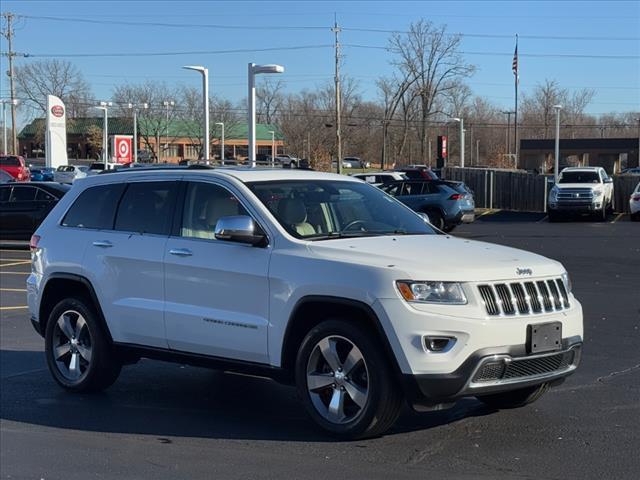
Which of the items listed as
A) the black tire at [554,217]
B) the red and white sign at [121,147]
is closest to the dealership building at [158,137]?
the red and white sign at [121,147]

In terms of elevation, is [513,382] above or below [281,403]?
above

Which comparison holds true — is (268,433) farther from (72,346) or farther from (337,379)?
(72,346)

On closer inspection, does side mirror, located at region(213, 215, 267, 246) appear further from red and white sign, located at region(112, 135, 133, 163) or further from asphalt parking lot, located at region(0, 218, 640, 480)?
red and white sign, located at region(112, 135, 133, 163)

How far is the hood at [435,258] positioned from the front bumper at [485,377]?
498 mm

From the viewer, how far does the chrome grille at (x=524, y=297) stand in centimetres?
540

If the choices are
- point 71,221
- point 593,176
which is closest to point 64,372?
point 71,221

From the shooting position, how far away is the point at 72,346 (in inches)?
291

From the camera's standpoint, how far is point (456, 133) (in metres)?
100

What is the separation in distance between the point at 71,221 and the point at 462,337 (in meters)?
3.94

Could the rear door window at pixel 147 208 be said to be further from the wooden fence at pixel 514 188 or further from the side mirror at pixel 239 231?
the wooden fence at pixel 514 188

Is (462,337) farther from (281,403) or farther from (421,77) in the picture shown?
(421,77)

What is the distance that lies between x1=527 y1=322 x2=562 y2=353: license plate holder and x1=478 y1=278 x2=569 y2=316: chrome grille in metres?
0.10

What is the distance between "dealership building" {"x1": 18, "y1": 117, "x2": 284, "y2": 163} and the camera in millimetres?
70188

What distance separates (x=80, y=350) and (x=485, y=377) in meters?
3.66
